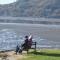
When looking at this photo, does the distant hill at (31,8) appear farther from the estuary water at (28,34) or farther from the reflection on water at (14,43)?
the reflection on water at (14,43)

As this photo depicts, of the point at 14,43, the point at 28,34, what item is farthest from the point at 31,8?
the point at 14,43

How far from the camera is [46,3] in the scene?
128 meters

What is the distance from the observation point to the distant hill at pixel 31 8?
386 feet

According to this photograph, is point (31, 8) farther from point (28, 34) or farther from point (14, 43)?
point (14, 43)

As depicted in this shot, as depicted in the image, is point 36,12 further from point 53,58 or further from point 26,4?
point 53,58

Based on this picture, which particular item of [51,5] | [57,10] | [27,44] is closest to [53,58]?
[27,44]

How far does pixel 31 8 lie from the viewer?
12962 cm

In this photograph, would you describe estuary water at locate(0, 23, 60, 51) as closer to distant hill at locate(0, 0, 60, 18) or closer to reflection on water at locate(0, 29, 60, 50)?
reflection on water at locate(0, 29, 60, 50)

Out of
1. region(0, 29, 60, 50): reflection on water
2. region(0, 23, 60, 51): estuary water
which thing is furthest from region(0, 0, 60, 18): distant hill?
region(0, 29, 60, 50): reflection on water

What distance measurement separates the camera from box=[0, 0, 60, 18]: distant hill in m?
118

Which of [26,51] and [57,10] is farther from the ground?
[57,10]

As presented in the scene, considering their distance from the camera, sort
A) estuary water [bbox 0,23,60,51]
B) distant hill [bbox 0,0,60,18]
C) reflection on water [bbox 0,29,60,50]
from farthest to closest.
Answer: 1. distant hill [bbox 0,0,60,18]
2. estuary water [bbox 0,23,60,51]
3. reflection on water [bbox 0,29,60,50]

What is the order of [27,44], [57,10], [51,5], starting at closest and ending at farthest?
[27,44]
[57,10]
[51,5]

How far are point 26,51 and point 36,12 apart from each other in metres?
103
